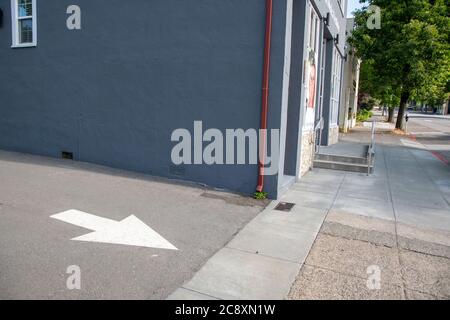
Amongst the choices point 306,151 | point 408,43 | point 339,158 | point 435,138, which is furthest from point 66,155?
point 435,138

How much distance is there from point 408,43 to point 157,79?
49.6 ft

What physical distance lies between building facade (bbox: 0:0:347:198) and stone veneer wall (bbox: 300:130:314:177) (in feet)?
0.19

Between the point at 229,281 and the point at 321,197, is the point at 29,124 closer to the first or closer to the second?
the point at 321,197

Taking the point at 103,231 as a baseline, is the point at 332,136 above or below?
Answer: above

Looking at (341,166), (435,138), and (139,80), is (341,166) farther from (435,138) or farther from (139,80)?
(435,138)

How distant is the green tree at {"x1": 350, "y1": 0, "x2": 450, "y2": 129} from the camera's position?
18.0 meters

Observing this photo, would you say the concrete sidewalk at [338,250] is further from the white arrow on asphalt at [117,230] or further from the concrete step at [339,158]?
the concrete step at [339,158]

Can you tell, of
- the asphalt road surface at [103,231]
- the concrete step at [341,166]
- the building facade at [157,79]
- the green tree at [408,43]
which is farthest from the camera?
the green tree at [408,43]

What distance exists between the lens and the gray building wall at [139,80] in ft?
21.9

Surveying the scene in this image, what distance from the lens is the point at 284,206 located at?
6312mm

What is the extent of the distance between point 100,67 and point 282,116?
4284 millimetres

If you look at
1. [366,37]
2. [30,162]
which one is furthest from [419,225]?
[366,37]

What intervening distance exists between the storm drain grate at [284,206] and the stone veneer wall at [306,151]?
2.33 m

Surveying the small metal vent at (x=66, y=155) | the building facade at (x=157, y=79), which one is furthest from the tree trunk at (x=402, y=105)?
the small metal vent at (x=66, y=155)
